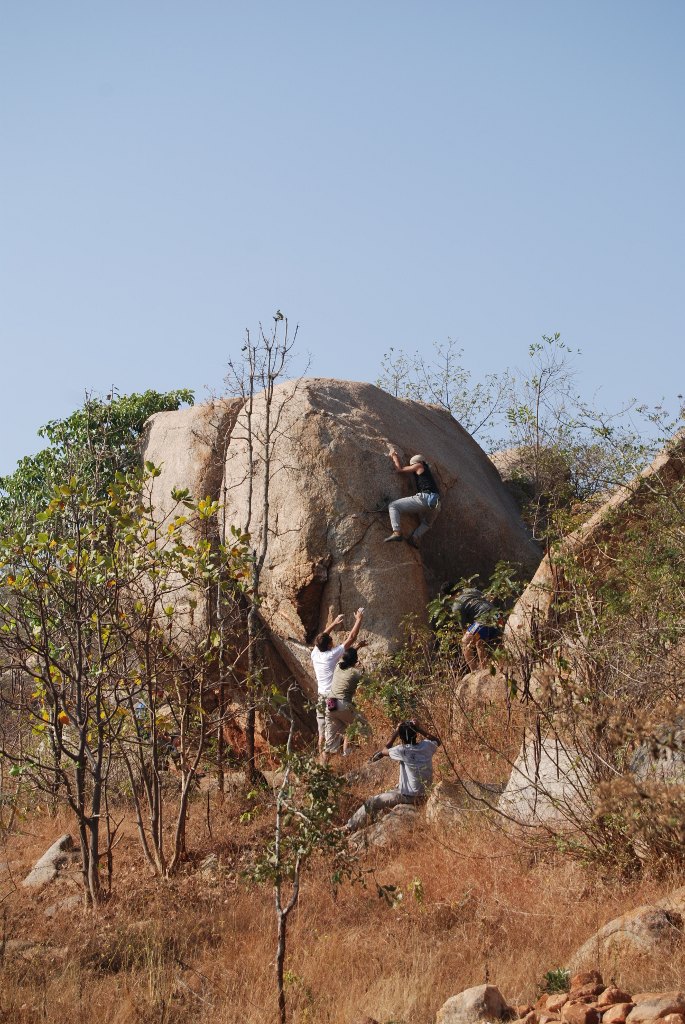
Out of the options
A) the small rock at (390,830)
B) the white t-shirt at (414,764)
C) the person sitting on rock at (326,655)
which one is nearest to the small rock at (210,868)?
the small rock at (390,830)

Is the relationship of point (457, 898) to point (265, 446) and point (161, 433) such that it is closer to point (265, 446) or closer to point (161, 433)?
point (265, 446)

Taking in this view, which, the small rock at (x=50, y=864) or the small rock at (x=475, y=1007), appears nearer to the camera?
the small rock at (x=475, y=1007)

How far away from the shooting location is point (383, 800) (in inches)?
394

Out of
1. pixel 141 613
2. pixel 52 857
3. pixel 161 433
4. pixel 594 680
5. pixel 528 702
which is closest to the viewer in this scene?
pixel 594 680

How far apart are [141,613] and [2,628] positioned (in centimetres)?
120

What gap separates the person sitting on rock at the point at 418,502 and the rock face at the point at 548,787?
5.60 metres

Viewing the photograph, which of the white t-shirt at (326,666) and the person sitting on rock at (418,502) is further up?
the person sitting on rock at (418,502)

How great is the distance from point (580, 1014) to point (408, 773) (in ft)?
16.0

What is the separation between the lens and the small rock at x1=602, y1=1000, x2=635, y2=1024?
5.07 metres

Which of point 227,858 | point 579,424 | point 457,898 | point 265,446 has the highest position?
point 265,446

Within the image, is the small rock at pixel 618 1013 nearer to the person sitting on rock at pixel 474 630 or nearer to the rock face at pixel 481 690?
the rock face at pixel 481 690

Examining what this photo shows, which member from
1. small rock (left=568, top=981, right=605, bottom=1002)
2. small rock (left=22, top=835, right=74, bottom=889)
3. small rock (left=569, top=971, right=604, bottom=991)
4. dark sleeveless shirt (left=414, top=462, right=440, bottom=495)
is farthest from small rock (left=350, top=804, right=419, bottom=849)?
dark sleeveless shirt (left=414, top=462, right=440, bottom=495)

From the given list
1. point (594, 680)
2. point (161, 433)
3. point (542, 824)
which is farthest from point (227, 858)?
point (161, 433)

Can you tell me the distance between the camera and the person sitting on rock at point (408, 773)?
9.89 metres
